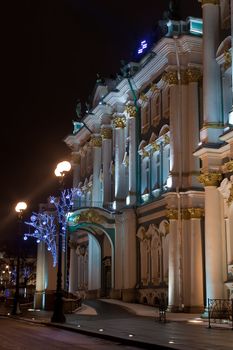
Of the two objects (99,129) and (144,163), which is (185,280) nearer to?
(144,163)

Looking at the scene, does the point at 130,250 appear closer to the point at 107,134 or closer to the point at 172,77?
the point at 107,134

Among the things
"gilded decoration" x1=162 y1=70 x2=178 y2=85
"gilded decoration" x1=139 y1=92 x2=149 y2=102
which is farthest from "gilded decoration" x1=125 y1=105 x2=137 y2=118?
"gilded decoration" x1=162 y1=70 x2=178 y2=85

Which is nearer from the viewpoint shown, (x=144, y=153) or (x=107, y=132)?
(x=144, y=153)

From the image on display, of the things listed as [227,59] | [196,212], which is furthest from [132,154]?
[227,59]

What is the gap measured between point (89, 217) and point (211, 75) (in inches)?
676

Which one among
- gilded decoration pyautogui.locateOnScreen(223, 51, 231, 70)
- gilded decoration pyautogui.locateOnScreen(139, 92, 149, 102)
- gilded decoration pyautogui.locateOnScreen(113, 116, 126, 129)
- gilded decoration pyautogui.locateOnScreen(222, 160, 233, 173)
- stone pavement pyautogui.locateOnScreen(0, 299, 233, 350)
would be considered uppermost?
gilded decoration pyautogui.locateOnScreen(139, 92, 149, 102)

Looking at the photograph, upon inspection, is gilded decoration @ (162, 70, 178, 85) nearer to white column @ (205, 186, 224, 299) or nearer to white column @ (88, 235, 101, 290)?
white column @ (205, 186, 224, 299)

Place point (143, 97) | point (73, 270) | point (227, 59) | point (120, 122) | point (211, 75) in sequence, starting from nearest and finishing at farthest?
point (227, 59)
point (211, 75)
point (143, 97)
point (120, 122)
point (73, 270)

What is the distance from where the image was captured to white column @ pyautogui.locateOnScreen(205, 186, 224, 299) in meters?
30.0

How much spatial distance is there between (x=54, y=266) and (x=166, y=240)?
60.4 ft

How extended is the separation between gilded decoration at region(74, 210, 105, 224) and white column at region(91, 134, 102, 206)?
6.47 meters

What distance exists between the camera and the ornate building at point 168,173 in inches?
1211

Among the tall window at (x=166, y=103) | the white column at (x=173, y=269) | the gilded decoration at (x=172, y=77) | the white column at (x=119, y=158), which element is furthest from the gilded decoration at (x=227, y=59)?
the white column at (x=119, y=158)

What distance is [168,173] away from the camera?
38906 millimetres
